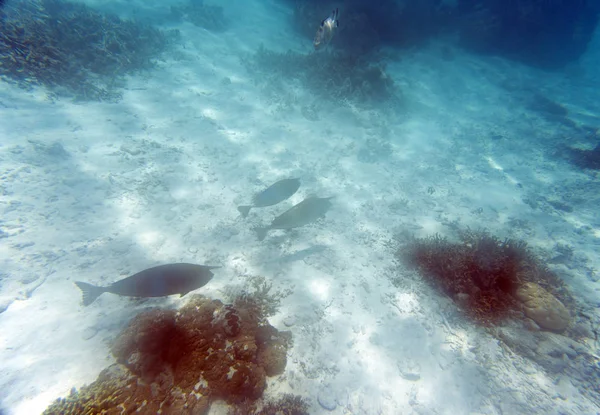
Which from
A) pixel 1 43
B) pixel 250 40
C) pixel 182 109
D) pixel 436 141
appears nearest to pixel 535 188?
pixel 436 141

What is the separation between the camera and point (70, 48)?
8.66 m

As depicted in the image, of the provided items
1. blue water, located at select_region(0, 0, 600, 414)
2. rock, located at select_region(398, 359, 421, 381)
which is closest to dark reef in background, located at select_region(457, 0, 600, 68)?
blue water, located at select_region(0, 0, 600, 414)

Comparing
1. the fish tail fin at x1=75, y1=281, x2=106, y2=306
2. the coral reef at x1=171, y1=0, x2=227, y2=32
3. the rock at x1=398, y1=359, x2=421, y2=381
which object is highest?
the coral reef at x1=171, y1=0, x2=227, y2=32

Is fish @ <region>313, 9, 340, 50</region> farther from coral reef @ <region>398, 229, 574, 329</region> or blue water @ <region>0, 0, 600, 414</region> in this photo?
coral reef @ <region>398, 229, 574, 329</region>

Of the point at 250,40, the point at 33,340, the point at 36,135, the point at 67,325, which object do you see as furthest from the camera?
the point at 250,40

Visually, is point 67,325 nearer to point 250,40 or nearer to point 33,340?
point 33,340

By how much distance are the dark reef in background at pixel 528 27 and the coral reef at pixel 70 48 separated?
19.3 meters

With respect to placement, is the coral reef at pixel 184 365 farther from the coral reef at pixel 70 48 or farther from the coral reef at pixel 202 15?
the coral reef at pixel 202 15

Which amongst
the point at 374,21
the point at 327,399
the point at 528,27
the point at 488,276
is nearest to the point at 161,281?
the point at 327,399

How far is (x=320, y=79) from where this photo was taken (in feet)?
34.7

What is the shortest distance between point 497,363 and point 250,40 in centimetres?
1634

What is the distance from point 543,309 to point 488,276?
86 cm

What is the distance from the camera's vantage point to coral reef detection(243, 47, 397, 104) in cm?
1021

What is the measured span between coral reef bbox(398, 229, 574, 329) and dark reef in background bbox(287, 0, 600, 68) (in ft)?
36.8
